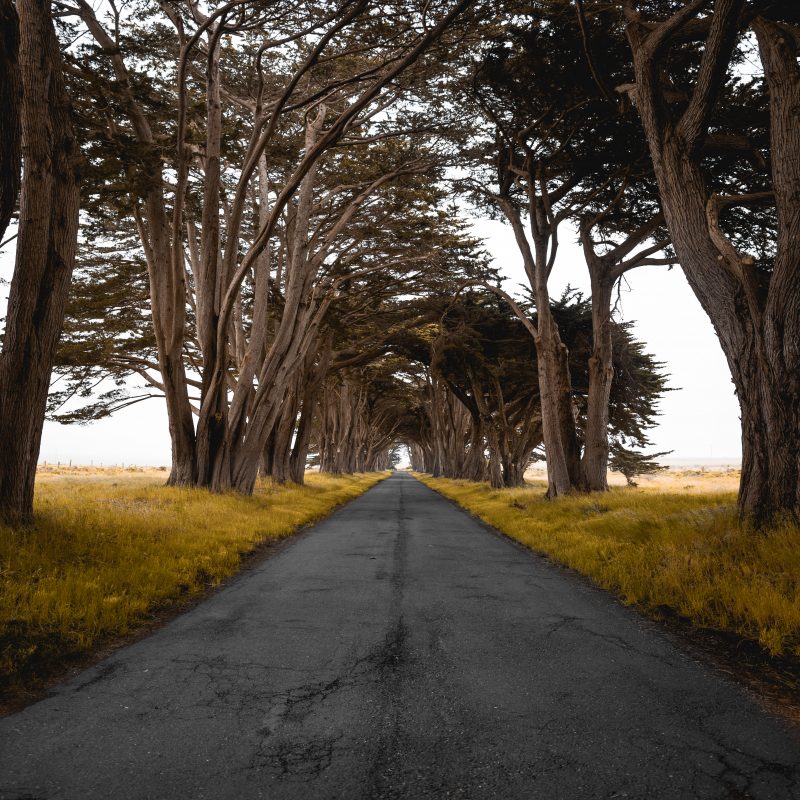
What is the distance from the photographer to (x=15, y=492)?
6.15 metres

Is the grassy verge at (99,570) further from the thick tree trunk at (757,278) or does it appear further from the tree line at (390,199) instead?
the thick tree trunk at (757,278)

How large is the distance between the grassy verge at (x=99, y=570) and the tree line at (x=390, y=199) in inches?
48.4

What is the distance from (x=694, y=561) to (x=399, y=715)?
3959 millimetres

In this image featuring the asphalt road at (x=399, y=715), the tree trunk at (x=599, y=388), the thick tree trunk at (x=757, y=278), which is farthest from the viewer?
the tree trunk at (x=599, y=388)

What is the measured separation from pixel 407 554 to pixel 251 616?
355 cm

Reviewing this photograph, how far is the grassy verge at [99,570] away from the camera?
3664 mm

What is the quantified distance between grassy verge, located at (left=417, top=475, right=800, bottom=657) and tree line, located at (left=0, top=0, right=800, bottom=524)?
772mm

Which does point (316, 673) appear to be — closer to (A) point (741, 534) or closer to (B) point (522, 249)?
(A) point (741, 534)

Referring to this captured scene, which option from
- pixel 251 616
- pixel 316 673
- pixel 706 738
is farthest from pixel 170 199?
pixel 706 738

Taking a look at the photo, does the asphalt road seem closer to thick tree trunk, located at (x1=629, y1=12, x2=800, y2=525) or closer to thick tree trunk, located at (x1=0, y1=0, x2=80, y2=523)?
thick tree trunk, located at (x1=629, y1=12, x2=800, y2=525)

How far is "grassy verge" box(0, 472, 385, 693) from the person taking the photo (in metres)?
3.66

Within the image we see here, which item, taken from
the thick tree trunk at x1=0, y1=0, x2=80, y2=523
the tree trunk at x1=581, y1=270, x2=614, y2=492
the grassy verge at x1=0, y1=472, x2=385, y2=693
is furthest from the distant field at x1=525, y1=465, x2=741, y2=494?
the thick tree trunk at x1=0, y1=0, x2=80, y2=523

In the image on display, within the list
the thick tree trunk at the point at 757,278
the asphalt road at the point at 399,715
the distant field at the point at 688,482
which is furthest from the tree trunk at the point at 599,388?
the asphalt road at the point at 399,715

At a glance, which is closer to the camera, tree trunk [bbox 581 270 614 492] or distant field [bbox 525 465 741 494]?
tree trunk [bbox 581 270 614 492]
